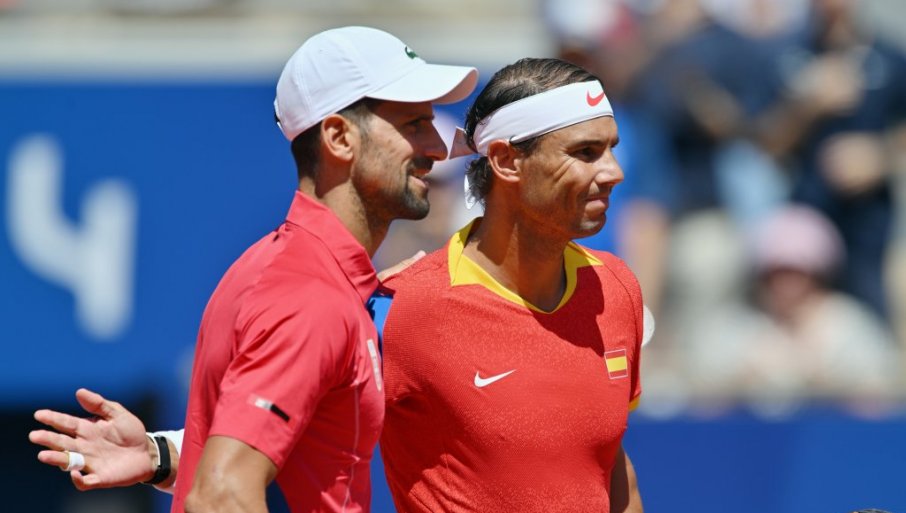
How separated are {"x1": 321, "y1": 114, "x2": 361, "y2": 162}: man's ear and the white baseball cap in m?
0.02

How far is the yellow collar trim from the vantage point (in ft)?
11.1

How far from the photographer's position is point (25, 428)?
23.8 feet

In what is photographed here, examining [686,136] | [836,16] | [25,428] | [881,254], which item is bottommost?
[25,428]

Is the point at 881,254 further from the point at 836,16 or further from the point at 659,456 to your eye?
the point at 659,456

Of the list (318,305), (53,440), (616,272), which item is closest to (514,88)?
(616,272)

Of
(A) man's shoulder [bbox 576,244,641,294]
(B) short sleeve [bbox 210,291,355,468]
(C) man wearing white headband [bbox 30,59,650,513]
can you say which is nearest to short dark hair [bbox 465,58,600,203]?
(C) man wearing white headband [bbox 30,59,650,513]

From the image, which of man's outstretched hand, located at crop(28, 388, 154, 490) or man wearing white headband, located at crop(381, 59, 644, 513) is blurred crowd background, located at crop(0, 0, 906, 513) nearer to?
man wearing white headband, located at crop(381, 59, 644, 513)

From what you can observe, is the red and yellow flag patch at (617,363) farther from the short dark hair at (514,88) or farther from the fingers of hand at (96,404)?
the fingers of hand at (96,404)

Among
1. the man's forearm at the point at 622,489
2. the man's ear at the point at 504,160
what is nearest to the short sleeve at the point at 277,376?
the man's ear at the point at 504,160

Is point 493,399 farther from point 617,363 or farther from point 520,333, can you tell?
point 617,363

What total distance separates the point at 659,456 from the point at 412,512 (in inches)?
114

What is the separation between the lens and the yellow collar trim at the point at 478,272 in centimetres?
340

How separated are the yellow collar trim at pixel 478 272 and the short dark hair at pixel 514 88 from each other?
0.42 ft

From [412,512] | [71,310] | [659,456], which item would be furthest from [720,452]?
[71,310]
